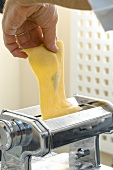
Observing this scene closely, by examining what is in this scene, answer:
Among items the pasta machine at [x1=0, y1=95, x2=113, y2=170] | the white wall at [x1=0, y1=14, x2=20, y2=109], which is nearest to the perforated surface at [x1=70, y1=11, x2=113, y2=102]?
the white wall at [x1=0, y1=14, x2=20, y2=109]

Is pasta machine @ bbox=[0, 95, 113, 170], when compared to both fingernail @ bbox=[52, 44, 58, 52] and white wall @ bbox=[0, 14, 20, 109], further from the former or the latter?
white wall @ bbox=[0, 14, 20, 109]

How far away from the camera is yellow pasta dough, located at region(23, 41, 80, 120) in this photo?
875 millimetres

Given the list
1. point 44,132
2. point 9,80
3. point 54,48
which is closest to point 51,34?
point 54,48

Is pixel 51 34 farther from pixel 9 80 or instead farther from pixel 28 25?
pixel 9 80

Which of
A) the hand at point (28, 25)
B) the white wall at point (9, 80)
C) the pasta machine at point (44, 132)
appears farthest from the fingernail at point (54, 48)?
the white wall at point (9, 80)

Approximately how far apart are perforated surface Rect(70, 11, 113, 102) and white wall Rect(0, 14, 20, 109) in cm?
32

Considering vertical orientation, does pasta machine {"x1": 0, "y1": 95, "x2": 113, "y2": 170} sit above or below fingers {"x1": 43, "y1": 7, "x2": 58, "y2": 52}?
below

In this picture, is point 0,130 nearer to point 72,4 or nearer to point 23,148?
point 23,148

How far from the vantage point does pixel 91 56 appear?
2004 millimetres

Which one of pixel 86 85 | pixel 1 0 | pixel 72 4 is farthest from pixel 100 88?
pixel 72 4

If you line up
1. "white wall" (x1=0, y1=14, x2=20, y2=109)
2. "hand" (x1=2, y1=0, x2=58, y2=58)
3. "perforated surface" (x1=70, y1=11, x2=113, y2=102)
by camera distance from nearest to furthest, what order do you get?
"hand" (x1=2, y1=0, x2=58, y2=58), "perforated surface" (x1=70, y1=11, x2=113, y2=102), "white wall" (x1=0, y1=14, x2=20, y2=109)

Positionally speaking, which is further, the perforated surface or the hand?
the perforated surface

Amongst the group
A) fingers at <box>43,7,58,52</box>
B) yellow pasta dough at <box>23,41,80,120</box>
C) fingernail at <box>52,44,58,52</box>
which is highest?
fingers at <box>43,7,58,52</box>

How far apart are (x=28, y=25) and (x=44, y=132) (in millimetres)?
256
